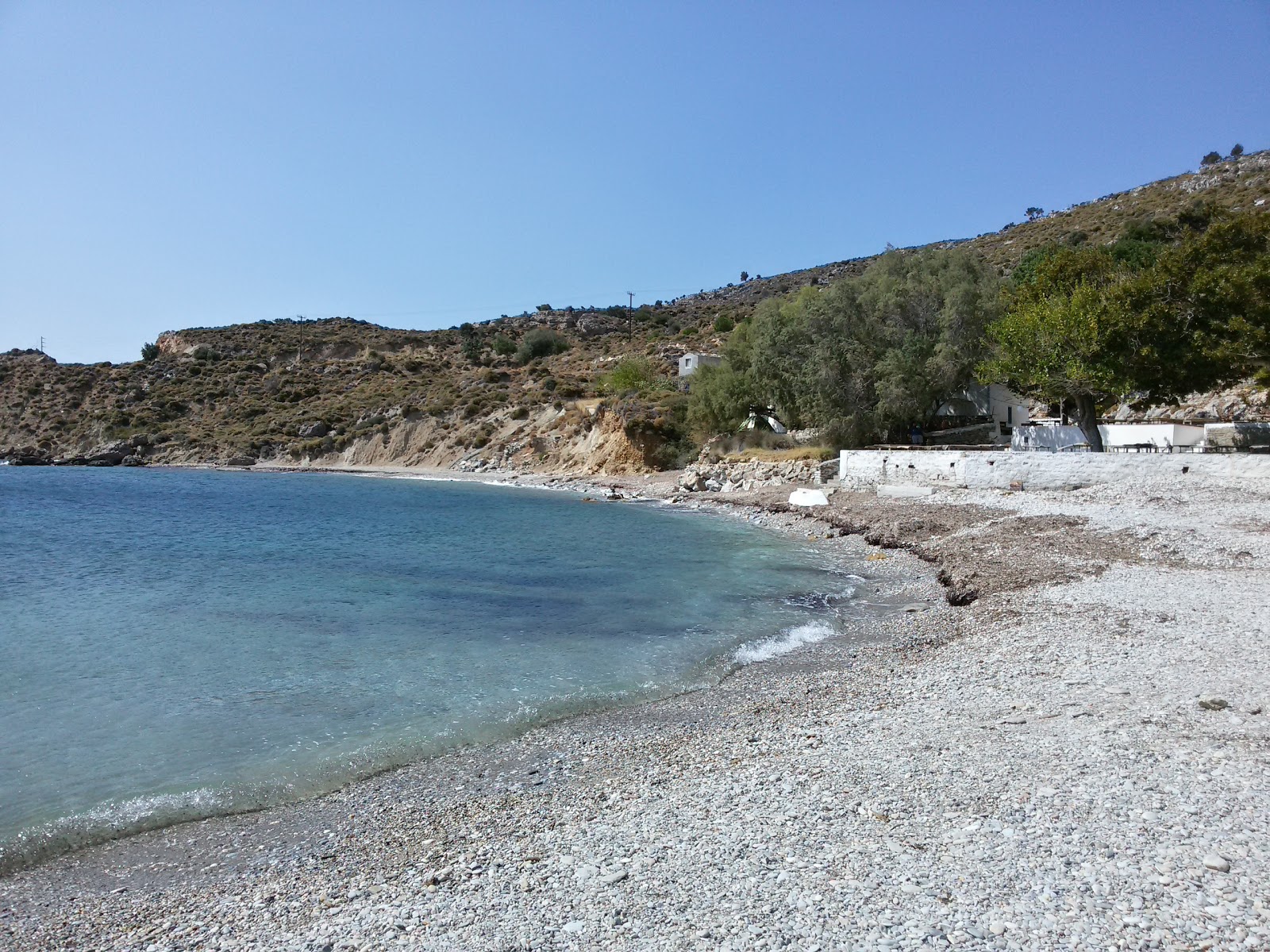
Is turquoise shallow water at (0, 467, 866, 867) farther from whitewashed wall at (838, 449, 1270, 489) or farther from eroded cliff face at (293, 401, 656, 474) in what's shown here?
eroded cliff face at (293, 401, 656, 474)

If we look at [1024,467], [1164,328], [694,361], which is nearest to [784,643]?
[1024,467]

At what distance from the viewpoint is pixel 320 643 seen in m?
15.0

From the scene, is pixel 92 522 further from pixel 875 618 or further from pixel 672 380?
pixel 672 380

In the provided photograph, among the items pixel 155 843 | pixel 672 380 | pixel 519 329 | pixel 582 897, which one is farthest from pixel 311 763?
pixel 519 329

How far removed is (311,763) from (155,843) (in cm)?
194

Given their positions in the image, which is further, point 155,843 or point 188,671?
point 188,671

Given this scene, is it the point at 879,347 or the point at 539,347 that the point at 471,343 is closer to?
the point at 539,347

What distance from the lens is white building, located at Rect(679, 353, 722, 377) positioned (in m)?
63.5

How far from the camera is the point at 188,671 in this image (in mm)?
13203

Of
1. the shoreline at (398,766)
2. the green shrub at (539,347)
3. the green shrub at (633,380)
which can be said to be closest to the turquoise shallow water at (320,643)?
the shoreline at (398,766)

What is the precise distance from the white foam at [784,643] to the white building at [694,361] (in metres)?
46.8

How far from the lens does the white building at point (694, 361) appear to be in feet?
208

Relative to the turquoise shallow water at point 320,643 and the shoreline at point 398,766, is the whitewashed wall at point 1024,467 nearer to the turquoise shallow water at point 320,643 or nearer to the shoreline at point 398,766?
the turquoise shallow water at point 320,643

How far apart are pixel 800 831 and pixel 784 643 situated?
793 centimetres
